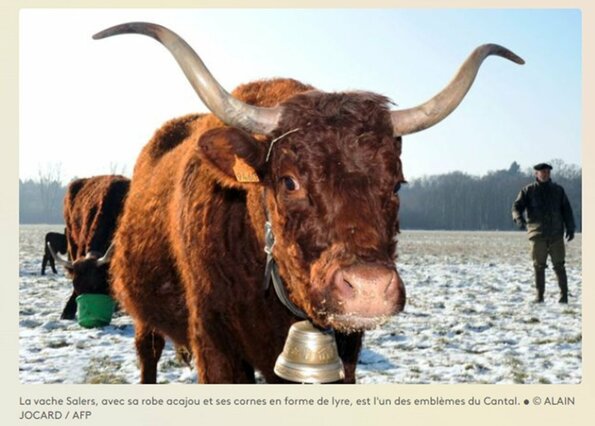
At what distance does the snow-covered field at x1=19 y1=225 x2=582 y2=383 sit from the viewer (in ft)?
16.4

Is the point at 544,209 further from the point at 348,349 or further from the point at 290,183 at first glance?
the point at 290,183

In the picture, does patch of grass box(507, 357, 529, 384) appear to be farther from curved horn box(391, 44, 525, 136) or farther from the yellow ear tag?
the yellow ear tag

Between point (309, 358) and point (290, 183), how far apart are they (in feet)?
2.21

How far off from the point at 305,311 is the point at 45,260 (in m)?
7.27

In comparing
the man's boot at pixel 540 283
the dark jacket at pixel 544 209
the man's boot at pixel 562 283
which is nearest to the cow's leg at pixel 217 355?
the dark jacket at pixel 544 209

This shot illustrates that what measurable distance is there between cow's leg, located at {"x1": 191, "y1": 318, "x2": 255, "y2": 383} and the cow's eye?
36.4 inches

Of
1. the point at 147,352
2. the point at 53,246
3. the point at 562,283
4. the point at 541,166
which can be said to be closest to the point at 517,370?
the point at 562,283

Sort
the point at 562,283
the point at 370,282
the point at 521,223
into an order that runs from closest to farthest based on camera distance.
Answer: the point at 370,282 < the point at 562,283 < the point at 521,223

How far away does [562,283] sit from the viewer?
22.5 ft

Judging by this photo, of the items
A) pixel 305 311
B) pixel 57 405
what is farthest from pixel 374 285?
pixel 57 405

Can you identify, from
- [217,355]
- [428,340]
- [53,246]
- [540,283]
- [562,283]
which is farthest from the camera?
[53,246]

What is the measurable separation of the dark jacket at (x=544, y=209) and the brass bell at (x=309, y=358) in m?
4.56

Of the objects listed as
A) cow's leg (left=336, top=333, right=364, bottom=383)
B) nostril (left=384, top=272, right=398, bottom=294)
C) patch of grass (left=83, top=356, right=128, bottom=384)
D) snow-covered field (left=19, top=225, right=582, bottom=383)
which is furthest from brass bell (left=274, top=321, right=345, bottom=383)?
patch of grass (left=83, top=356, right=128, bottom=384)

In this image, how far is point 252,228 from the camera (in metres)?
2.94
